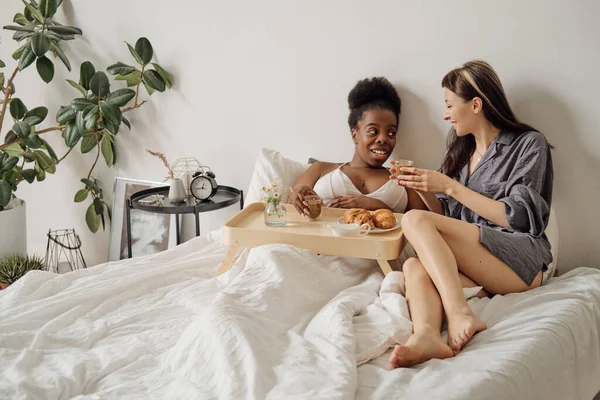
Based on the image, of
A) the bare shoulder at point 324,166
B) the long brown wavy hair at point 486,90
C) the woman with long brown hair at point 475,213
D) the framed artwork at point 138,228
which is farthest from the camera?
the framed artwork at point 138,228

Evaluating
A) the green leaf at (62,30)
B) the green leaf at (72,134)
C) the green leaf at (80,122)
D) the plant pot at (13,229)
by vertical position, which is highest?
the green leaf at (62,30)

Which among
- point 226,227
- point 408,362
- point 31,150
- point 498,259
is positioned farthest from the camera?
point 31,150

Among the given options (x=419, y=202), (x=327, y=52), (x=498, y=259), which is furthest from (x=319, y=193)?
(x=498, y=259)

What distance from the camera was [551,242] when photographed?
225 cm

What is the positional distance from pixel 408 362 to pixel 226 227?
0.98m

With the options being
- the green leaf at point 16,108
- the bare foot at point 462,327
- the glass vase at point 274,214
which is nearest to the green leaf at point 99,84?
the green leaf at point 16,108

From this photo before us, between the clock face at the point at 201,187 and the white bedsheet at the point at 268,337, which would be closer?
the white bedsheet at the point at 268,337

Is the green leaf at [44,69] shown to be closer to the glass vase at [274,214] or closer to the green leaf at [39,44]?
the green leaf at [39,44]

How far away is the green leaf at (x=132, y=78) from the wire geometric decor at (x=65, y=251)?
992mm

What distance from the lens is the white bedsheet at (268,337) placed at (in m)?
1.45

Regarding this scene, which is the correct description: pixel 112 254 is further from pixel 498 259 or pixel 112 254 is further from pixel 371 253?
pixel 498 259

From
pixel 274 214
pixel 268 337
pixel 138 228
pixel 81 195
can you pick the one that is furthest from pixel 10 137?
pixel 268 337

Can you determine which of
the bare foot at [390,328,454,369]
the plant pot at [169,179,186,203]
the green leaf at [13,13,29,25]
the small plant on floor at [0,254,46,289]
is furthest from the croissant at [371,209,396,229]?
the green leaf at [13,13,29,25]

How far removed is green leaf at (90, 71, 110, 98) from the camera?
10.2ft
